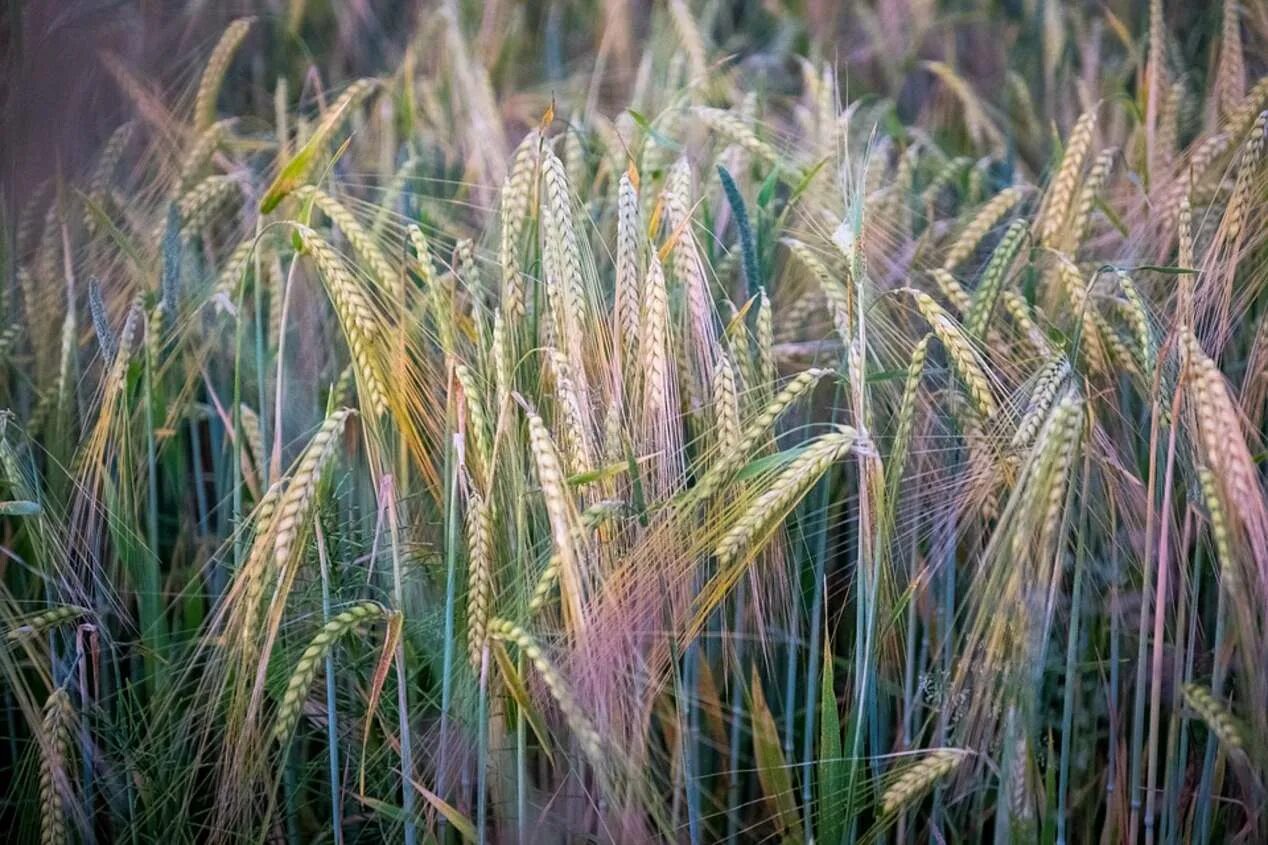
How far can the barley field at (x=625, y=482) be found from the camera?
36.9 inches

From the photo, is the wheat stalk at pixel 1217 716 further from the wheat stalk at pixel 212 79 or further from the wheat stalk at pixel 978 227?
the wheat stalk at pixel 212 79

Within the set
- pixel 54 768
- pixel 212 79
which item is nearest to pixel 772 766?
pixel 54 768

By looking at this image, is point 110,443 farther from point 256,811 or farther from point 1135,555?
point 1135,555

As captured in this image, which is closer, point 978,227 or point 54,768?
point 54,768

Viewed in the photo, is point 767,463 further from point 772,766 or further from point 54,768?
point 54,768

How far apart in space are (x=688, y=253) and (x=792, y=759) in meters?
0.63

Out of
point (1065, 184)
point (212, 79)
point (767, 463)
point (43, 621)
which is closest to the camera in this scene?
point (767, 463)

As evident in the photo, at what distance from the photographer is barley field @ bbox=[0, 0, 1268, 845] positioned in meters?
0.94

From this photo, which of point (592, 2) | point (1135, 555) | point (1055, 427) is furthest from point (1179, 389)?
point (592, 2)

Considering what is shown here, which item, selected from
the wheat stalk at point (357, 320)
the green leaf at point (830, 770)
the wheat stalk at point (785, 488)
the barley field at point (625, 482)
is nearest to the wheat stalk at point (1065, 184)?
the barley field at point (625, 482)

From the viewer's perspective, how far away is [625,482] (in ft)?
3.17

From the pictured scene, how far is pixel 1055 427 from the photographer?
2.83ft

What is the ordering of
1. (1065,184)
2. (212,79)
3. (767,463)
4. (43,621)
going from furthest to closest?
(212,79) → (1065,184) → (43,621) → (767,463)

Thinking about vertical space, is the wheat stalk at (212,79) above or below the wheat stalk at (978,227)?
above
